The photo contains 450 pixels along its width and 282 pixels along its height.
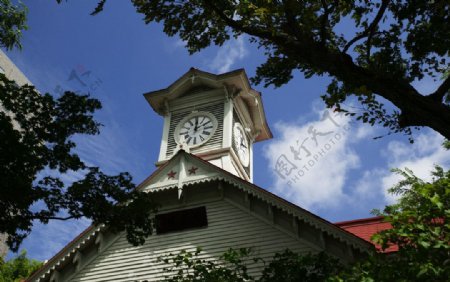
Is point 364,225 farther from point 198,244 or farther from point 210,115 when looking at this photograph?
point 210,115

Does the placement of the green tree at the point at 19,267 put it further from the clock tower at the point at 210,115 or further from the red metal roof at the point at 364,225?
the red metal roof at the point at 364,225

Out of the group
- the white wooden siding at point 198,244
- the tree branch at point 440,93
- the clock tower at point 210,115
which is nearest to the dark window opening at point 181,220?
the white wooden siding at point 198,244

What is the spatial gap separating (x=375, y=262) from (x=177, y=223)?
7890mm

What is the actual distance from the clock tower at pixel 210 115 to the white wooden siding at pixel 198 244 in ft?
16.4

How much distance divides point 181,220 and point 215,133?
619 cm

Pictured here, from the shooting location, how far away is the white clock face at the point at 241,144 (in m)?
20.1

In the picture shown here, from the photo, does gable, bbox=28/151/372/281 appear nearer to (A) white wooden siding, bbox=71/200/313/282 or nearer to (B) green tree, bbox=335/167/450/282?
(A) white wooden siding, bbox=71/200/313/282

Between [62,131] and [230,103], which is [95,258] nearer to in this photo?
[62,131]

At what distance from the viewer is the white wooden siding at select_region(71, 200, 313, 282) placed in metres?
12.2

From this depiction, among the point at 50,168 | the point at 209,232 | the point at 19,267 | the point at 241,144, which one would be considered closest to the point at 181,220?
the point at 209,232

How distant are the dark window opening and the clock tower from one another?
4.39m

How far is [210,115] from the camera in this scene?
65.3 feet

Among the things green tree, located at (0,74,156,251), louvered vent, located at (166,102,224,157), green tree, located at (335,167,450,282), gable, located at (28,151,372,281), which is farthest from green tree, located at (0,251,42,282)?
green tree, located at (335,167,450,282)

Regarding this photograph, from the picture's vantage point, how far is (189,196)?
14031 mm
